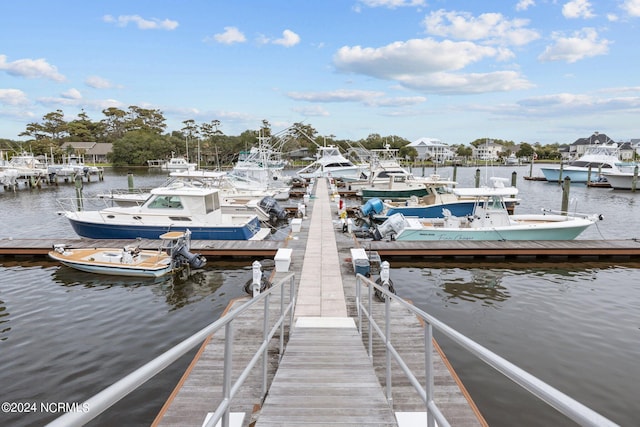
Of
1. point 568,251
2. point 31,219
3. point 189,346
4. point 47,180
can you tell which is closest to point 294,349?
point 189,346

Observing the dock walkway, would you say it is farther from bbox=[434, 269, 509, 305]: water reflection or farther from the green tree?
the green tree

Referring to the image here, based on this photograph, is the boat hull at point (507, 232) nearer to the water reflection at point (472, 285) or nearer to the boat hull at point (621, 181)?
the water reflection at point (472, 285)

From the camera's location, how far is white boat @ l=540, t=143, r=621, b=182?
165ft

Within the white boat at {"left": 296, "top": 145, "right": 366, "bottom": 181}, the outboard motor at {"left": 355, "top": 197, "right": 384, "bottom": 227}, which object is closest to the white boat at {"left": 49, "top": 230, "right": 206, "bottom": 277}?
the outboard motor at {"left": 355, "top": 197, "right": 384, "bottom": 227}

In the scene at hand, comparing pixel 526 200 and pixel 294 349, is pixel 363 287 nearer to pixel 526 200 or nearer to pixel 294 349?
pixel 294 349

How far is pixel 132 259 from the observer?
494 inches

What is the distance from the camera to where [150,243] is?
15.1 m

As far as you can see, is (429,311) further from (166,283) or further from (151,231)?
(151,231)

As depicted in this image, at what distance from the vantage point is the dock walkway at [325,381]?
3.79 m

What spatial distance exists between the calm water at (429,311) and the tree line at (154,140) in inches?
2378

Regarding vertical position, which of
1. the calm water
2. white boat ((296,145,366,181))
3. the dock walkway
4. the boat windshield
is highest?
white boat ((296,145,366,181))

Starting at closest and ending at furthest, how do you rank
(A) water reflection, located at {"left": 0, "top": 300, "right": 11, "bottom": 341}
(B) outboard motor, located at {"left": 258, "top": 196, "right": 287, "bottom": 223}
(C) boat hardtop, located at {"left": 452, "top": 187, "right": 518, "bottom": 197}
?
(A) water reflection, located at {"left": 0, "top": 300, "right": 11, "bottom": 341} < (C) boat hardtop, located at {"left": 452, "top": 187, "right": 518, "bottom": 197} < (B) outboard motor, located at {"left": 258, "top": 196, "right": 287, "bottom": 223}

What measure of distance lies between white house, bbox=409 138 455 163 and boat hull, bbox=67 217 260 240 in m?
106

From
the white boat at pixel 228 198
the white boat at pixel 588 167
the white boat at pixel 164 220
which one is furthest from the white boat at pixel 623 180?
the white boat at pixel 164 220
